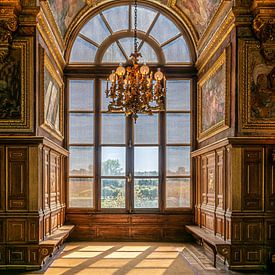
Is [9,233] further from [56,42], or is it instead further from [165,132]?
[165,132]

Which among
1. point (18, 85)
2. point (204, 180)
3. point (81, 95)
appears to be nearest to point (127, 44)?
→ point (81, 95)

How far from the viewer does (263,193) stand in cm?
931

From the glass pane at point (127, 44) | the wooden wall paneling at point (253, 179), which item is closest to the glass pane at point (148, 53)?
the glass pane at point (127, 44)

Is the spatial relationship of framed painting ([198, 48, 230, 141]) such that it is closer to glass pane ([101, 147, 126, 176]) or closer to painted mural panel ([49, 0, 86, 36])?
glass pane ([101, 147, 126, 176])

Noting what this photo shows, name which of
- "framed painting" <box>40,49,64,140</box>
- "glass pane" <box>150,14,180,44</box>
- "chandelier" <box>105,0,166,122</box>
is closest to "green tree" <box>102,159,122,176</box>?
"framed painting" <box>40,49,64,140</box>

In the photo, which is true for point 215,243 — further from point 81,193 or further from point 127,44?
point 127,44

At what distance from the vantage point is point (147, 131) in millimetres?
13602

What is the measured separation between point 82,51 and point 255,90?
5721 millimetres

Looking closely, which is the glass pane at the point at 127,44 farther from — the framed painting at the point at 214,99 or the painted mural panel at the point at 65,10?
the framed painting at the point at 214,99

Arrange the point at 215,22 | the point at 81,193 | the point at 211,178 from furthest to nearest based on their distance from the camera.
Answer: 1. the point at 81,193
2. the point at 211,178
3. the point at 215,22

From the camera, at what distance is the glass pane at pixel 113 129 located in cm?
1359

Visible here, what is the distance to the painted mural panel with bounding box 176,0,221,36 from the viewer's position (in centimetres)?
1148

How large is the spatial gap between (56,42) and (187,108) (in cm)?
396

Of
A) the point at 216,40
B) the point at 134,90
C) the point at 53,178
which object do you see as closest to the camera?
the point at 134,90
